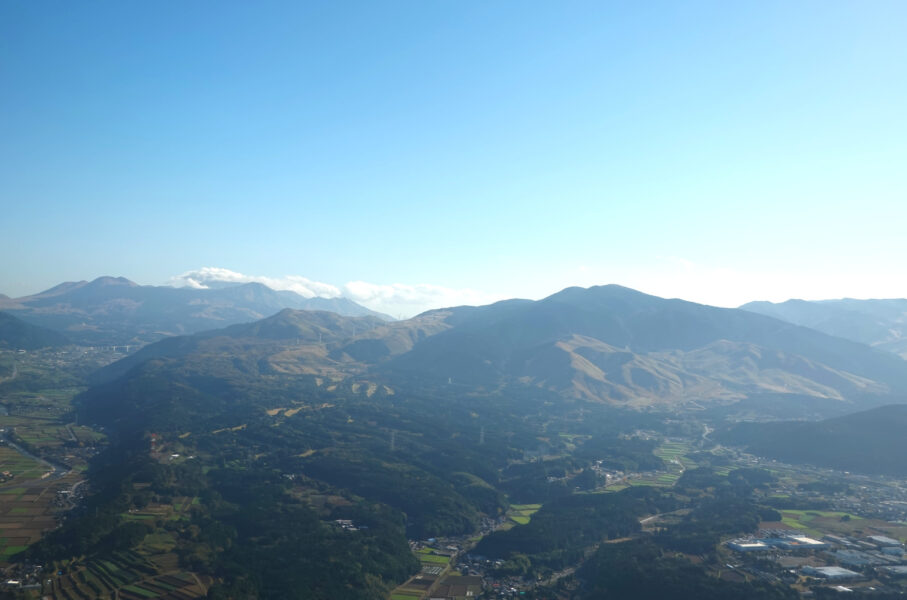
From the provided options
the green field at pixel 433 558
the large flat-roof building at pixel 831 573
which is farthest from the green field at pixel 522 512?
the large flat-roof building at pixel 831 573

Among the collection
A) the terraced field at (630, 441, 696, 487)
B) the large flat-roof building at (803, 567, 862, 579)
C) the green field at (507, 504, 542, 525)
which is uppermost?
the large flat-roof building at (803, 567, 862, 579)

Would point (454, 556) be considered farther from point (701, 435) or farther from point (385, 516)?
point (701, 435)

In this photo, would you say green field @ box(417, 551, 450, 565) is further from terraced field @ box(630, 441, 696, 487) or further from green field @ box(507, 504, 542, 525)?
terraced field @ box(630, 441, 696, 487)

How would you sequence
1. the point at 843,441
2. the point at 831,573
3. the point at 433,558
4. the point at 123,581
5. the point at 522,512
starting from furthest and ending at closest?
the point at 843,441 < the point at 522,512 < the point at 433,558 < the point at 831,573 < the point at 123,581

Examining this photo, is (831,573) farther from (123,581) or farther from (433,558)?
(123,581)

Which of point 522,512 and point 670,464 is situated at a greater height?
point 670,464

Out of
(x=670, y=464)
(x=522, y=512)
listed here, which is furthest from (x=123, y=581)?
(x=670, y=464)

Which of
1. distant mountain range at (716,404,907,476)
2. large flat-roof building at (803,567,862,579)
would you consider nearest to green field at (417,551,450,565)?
large flat-roof building at (803,567,862,579)

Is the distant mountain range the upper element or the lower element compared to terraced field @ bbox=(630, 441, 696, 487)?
upper

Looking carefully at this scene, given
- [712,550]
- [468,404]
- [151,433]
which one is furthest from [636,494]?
[151,433]

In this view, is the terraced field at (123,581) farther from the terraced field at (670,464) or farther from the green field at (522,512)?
the terraced field at (670,464)
